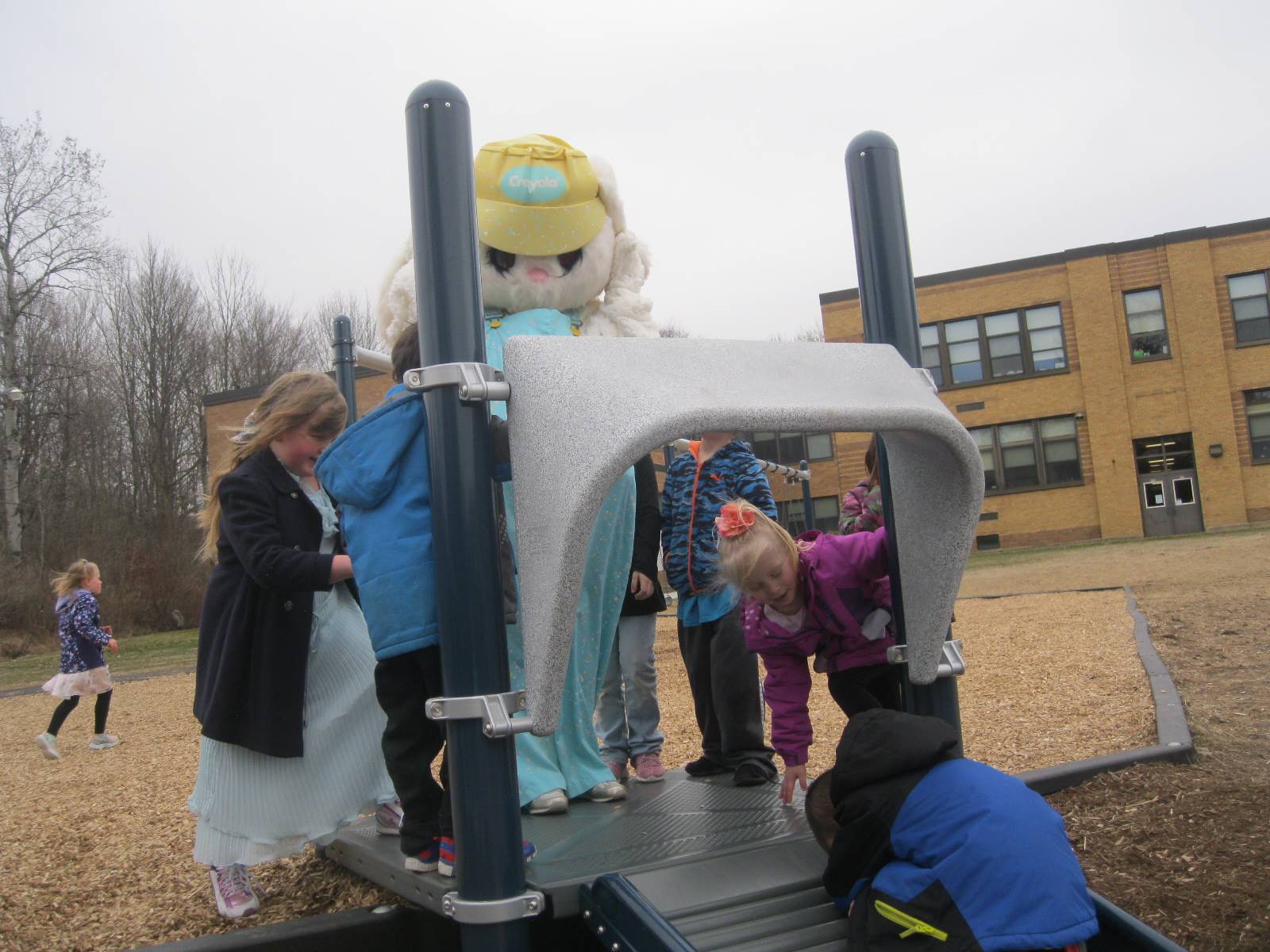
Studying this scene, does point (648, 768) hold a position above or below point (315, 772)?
below

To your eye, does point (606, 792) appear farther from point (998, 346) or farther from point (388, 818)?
point (998, 346)

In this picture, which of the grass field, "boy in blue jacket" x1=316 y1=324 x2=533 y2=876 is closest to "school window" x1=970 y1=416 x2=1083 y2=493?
the grass field

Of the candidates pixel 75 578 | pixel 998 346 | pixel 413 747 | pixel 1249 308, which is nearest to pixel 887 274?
pixel 413 747

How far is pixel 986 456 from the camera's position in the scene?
26.7 m

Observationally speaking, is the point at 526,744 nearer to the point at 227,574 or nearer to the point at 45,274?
the point at 227,574

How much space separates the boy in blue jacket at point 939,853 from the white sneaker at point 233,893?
1749 mm

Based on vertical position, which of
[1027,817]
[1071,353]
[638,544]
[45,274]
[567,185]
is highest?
[45,274]

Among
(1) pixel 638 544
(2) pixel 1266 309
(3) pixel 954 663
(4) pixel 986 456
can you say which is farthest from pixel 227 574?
(2) pixel 1266 309

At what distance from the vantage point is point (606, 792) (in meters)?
3.28

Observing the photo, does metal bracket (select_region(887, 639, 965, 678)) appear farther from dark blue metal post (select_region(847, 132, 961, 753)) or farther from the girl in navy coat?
the girl in navy coat

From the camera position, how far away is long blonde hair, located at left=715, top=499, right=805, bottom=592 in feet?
9.29

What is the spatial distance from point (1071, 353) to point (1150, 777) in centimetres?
2429

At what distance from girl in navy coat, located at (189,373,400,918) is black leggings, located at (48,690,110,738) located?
538 cm

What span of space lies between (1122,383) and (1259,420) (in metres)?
3.10
